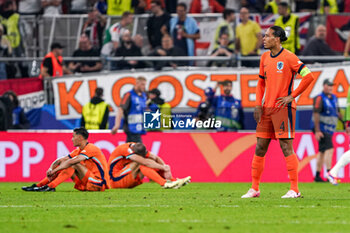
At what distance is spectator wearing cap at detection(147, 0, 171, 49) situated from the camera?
1911cm

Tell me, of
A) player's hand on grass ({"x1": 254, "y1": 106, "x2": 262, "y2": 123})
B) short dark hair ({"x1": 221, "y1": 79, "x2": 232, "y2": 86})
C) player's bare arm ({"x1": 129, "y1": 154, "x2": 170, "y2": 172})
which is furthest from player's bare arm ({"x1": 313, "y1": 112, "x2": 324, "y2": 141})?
player's hand on grass ({"x1": 254, "y1": 106, "x2": 262, "y2": 123})

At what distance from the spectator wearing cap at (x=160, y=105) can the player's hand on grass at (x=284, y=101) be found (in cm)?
662

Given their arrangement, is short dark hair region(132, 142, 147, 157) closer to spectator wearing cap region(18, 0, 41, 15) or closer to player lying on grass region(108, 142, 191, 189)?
player lying on grass region(108, 142, 191, 189)

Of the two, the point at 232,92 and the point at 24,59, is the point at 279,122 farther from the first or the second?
the point at 24,59

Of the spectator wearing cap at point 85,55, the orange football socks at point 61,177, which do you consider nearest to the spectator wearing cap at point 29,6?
the spectator wearing cap at point 85,55

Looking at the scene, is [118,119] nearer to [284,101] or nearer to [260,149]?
[260,149]

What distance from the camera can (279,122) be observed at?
10875 mm

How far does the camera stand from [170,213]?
916 centimetres

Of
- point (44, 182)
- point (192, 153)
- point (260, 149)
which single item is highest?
point (260, 149)

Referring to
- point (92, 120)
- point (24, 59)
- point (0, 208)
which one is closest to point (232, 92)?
point (92, 120)

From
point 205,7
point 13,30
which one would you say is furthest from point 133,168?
point 205,7

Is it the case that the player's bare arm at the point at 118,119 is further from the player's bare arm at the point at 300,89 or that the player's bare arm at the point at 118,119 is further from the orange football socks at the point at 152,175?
the player's bare arm at the point at 300,89

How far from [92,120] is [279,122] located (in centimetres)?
754

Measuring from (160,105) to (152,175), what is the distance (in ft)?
11.3
